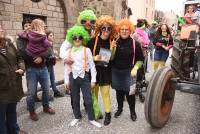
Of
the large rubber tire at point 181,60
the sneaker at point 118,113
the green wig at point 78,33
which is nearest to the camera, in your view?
the green wig at point 78,33

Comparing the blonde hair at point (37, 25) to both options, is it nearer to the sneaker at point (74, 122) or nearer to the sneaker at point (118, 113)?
the sneaker at point (74, 122)

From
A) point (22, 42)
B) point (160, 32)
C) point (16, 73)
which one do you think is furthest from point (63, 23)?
point (16, 73)

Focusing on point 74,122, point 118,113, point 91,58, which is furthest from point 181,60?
point 74,122

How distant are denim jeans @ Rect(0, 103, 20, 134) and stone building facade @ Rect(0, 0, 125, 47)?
587cm

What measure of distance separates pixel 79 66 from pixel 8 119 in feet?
4.08

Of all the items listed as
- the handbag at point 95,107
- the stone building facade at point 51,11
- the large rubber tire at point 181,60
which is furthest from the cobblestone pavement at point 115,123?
the stone building facade at point 51,11

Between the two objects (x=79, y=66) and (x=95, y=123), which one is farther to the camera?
(x=95, y=123)

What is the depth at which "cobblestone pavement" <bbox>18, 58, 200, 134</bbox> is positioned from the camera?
4281 mm

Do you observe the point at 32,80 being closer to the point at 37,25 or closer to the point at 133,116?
the point at 37,25

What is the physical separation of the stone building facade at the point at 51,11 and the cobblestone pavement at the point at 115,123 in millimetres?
4603

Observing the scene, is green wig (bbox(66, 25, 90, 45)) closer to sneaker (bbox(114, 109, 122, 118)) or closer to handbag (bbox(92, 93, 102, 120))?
handbag (bbox(92, 93, 102, 120))

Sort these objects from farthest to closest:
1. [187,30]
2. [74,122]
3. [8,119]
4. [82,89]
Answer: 1. [187,30]
2. [74,122]
3. [82,89]
4. [8,119]

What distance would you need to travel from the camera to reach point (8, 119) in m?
3.82

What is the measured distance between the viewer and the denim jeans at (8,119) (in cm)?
361
